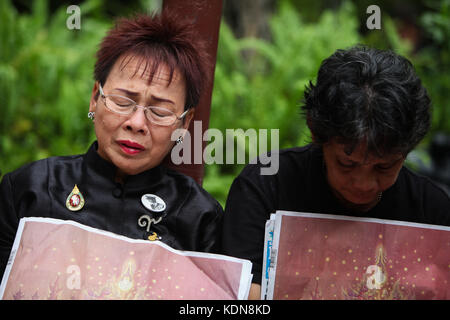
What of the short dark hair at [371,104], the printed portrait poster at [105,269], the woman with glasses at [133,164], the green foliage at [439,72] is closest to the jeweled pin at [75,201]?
the woman with glasses at [133,164]

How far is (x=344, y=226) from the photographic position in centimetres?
170

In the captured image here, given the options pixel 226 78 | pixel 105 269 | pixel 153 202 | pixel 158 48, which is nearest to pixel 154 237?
pixel 153 202

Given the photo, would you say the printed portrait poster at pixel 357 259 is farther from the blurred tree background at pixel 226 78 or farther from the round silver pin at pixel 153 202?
the blurred tree background at pixel 226 78

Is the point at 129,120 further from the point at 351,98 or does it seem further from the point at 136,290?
the point at 351,98

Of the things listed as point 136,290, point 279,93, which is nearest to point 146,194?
point 136,290

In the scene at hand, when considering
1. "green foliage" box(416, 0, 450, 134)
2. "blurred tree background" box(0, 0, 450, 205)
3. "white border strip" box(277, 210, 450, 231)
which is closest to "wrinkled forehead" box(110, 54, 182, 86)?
"white border strip" box(277, 210, 450, 231)

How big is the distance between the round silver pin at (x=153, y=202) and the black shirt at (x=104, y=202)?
0.01m

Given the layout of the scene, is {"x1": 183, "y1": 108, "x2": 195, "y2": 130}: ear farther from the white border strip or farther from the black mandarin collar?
the white border strip

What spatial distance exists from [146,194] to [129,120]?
0.86 ft

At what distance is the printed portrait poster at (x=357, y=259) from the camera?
64.4 inches

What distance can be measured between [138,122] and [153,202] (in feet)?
0.90

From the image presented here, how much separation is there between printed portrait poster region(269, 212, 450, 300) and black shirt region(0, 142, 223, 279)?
0.86 feet

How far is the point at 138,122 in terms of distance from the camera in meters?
1.71

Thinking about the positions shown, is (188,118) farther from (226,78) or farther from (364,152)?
(226,78)
